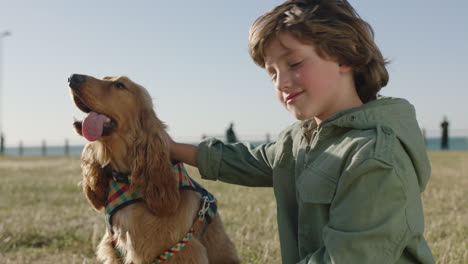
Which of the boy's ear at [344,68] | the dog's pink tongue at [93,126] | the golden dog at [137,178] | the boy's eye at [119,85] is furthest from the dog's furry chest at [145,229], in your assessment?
the boy's ear at [344,68]

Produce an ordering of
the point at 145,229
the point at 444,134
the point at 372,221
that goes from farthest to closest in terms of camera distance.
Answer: the point at 444,134
the point at 145,229
the point at 372,221

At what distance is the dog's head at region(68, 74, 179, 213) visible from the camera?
2637 millimetres

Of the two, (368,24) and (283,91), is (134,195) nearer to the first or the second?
(283,91)

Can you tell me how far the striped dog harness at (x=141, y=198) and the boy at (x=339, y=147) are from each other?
43cm

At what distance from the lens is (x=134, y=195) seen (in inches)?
108

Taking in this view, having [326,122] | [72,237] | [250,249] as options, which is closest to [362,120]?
[326,122]

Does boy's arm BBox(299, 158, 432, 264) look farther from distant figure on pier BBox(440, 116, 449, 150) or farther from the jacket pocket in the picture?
distant figure on pier BBox(440, 116, 449, 150)

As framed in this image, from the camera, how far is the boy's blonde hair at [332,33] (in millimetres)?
2395

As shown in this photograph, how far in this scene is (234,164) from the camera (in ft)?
10.1

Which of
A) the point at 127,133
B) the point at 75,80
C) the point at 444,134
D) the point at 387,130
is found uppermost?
the point at 75,80

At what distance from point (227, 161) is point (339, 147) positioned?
971mm

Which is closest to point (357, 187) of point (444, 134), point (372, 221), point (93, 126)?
point (372, 221)

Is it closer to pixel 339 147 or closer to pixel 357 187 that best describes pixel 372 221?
pixel 357 187

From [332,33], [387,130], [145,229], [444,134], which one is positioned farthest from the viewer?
[444,134]
